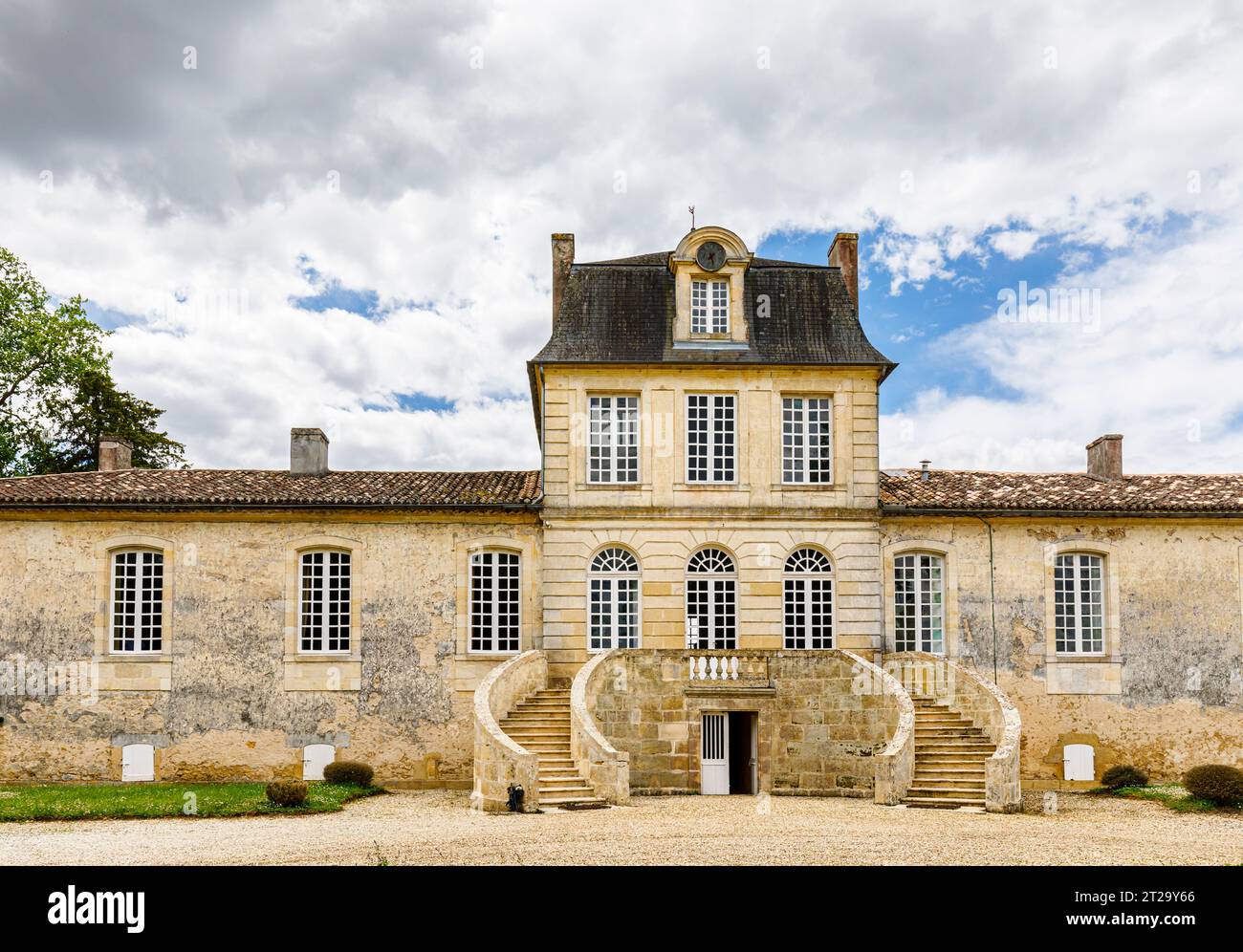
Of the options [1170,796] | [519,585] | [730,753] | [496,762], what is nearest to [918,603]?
[730,753]

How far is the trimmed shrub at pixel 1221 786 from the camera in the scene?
18906 millimetres

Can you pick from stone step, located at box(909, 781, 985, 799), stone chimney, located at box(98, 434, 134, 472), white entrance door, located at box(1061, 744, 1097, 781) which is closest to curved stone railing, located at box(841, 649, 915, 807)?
stone step, located at box(909, 781, 985, 799)

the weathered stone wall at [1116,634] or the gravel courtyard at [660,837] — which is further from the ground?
the weathered stone wall at [1116,634]

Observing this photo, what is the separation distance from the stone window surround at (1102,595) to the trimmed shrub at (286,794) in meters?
15.3

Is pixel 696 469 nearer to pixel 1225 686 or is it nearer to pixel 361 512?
pixel 361 512

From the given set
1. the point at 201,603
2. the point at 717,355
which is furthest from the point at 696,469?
the point at 201,603

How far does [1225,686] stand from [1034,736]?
169 inches

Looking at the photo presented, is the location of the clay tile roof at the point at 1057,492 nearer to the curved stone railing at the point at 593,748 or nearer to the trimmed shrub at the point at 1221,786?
the trimmed shrub at the point at 1221,786

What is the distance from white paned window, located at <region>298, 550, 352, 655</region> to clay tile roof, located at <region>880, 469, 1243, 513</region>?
38.2 feet

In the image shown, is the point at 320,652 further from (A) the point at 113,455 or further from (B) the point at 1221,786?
(B) the point at 1221,786

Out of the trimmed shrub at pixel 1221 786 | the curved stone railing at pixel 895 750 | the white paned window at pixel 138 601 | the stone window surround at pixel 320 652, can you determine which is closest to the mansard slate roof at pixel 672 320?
the stone window surround at pixel 320 652
